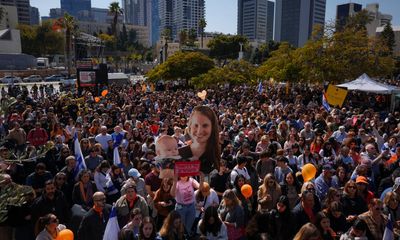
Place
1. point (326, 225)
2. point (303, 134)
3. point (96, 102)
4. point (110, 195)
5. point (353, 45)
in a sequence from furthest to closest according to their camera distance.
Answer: point (353, 45)
point (96, 102)
point (303, 134)
point (110, 195)
point (326, 225)

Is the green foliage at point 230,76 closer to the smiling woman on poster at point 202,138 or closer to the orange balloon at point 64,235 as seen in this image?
the smiling woman on poster at point 202,138

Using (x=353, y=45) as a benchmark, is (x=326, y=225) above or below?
below

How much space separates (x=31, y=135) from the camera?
33.1 feet

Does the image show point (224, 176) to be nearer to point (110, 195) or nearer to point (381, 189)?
point (110, 195)

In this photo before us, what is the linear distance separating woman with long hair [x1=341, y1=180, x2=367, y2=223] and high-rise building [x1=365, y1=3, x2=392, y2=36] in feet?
298

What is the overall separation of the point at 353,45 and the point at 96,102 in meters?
18.8

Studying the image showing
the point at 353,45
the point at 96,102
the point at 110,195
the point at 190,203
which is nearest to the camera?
the point at 190,203

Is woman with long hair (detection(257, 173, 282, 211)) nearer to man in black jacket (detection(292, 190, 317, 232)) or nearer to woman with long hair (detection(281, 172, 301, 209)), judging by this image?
woman with long hair (detection(281, 172, 301, 209))

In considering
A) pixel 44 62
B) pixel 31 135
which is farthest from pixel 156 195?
pixel 44 62

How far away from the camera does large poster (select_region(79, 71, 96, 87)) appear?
2177cm

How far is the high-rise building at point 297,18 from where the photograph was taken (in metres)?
176

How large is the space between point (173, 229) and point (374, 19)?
114859 mm

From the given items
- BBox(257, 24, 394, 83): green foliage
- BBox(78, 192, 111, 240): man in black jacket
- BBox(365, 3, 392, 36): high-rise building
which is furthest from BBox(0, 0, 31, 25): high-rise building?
BBox(78, 192, 111, 240): man in black jacket

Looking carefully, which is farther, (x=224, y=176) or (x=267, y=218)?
(x=224, y=176)
